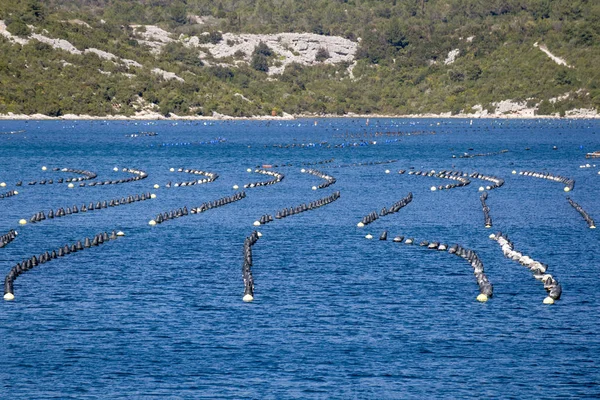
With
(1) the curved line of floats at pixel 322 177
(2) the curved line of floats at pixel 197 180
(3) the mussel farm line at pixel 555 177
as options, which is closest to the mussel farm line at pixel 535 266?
(3) the mussel farm line at pixel 555 177

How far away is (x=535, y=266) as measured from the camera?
182 ft

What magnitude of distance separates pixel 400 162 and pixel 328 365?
10546cm

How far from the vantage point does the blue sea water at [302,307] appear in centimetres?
3769

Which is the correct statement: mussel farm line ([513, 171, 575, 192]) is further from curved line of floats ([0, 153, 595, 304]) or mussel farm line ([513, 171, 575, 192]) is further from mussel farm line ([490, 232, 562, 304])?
mussel farm line ([490, 232, 562, 304])

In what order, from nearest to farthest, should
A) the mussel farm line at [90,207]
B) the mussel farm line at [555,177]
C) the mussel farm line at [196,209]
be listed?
the mussel farm line at [196,209] < the mussel farm line at [90,207] < the mussel farm line at [555,177]

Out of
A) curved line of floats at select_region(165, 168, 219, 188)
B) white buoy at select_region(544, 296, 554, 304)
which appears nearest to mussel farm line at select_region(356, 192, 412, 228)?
curved line of floats at select_region(165, 168, 219, 188)

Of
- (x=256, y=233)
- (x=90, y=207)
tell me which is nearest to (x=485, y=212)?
(x=256, y=233)

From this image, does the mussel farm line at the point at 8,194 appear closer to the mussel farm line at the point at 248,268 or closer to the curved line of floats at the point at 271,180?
the curved line of floats at the point at 271,180

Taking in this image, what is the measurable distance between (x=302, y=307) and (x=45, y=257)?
1842 centimetres

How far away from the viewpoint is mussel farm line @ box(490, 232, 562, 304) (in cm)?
4932

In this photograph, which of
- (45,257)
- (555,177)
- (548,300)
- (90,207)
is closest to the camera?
(548,300)

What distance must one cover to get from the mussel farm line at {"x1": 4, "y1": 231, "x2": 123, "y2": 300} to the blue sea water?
2.00ft

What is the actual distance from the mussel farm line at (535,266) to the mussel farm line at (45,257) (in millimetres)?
24549

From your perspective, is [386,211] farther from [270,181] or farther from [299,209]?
[270,181]
